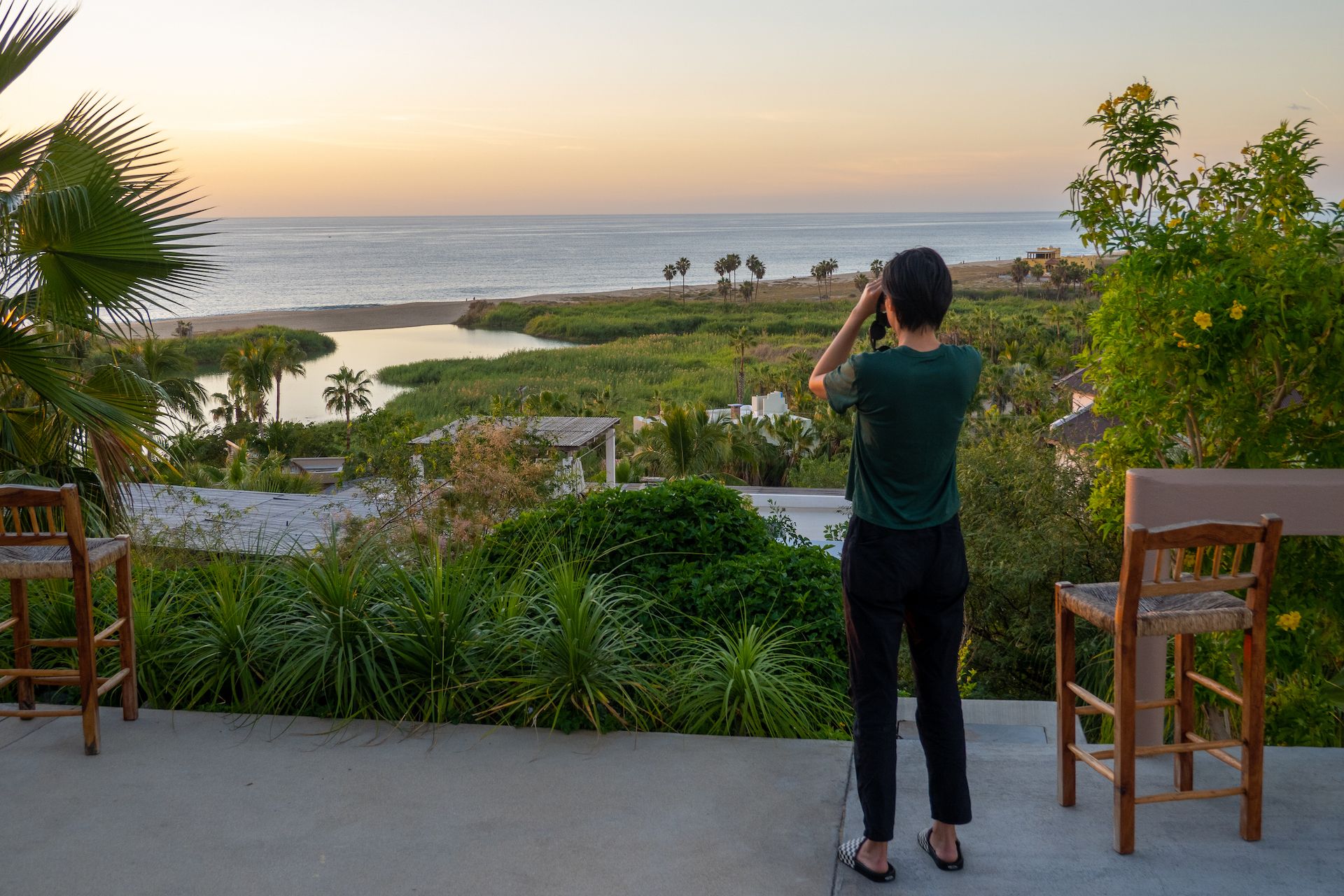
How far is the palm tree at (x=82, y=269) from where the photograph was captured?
4984 mm

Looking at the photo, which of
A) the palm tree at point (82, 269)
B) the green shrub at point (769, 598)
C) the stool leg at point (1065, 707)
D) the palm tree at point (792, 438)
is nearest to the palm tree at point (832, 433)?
the palm tree at point (792, 438)

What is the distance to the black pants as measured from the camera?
2625 millimetres

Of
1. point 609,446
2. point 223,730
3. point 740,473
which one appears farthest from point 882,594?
point 740,473

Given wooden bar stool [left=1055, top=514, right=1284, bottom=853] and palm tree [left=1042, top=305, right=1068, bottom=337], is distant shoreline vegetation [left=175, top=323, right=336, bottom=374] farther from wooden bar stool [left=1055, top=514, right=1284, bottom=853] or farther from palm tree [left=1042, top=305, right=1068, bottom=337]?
wooden bar stool [left=1055, top=514, right=1284, bottom=853]

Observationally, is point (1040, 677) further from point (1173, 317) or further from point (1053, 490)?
point (1173, 317)

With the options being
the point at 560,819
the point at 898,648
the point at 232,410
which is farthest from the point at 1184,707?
the point at 232,410

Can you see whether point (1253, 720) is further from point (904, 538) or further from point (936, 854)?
point (904, 538)

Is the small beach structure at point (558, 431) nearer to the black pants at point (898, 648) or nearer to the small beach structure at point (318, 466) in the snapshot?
the black pants at point (898, 648)

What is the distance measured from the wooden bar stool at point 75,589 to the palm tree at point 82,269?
4.35 feet

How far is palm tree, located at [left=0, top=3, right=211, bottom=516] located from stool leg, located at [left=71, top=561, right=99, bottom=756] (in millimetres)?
1605

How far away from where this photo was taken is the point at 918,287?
2539mm

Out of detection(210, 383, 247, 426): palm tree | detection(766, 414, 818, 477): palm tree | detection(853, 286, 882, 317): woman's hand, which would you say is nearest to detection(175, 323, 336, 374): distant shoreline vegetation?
detection(210, 383, 247, 426): palm tree

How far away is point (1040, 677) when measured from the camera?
8.24 meters

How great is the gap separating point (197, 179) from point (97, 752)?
2.61 m
